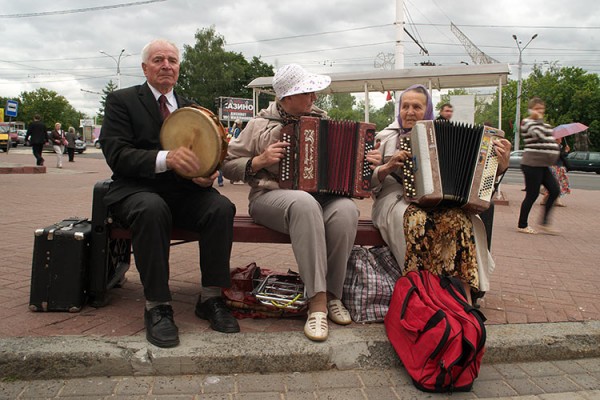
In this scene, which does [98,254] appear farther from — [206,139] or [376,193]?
[376,193]

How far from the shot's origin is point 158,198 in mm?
2771

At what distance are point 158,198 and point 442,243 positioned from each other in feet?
5.88

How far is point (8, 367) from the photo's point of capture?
92.9 inches

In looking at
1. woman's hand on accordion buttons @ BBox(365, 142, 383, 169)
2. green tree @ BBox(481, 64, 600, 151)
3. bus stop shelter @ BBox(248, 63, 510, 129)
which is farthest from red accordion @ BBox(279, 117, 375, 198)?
green tree @ BBox(481, 64, 600, 151)

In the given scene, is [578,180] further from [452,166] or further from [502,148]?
[452,166]

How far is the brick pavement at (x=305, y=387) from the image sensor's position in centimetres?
228

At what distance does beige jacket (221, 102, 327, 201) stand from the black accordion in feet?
2.43

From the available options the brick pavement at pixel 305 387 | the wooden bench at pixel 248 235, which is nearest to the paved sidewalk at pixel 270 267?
the brick pavement at pixel 305 387

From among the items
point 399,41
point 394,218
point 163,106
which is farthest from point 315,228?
point 399,41

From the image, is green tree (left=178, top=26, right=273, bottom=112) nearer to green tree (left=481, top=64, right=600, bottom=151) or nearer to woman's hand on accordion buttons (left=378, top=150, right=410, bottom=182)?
green tree (left=481, top=64, right=600, bottom=151)

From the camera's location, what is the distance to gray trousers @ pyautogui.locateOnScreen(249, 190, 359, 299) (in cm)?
282

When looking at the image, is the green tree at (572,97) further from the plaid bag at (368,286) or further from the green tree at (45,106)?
the green tree at (45,106)

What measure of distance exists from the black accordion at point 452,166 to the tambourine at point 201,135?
1237mm

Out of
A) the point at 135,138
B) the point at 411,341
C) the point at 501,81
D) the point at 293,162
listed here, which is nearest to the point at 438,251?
the point at 411,341
